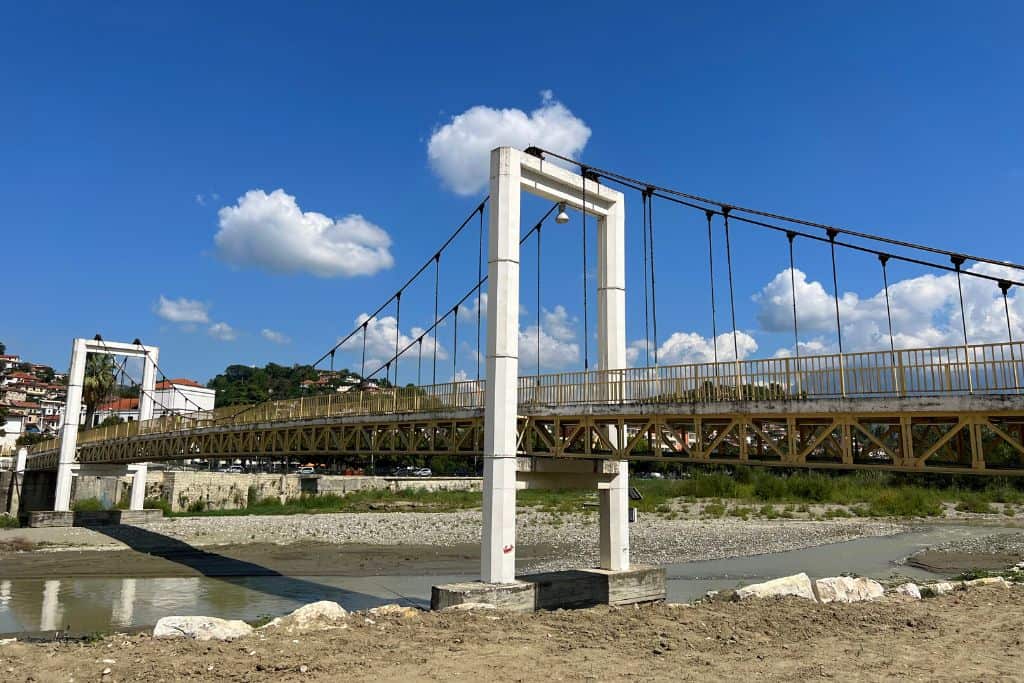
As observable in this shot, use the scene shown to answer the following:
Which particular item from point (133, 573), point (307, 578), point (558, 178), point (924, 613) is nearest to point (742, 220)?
point (558, 178)

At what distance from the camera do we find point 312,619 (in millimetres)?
12523

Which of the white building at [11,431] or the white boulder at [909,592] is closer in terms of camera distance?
the white boulder at [909,592]

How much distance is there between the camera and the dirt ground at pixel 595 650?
9.35m

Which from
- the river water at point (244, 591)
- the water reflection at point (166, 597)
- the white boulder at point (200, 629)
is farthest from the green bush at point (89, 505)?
the white boulder at point (200, 629)

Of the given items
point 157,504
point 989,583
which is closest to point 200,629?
point 989,583

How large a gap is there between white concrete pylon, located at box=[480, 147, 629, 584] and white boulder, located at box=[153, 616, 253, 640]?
583 cm

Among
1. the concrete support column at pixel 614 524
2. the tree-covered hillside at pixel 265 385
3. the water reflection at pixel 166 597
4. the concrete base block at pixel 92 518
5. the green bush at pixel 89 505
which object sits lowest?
the water reflection at pixel 166 597

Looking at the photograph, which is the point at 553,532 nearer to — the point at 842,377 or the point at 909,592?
the point at 909,592

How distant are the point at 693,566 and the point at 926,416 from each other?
22.2 meters

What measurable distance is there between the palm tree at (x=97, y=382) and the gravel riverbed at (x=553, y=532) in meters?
18.7

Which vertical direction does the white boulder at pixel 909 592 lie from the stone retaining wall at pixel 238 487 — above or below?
below

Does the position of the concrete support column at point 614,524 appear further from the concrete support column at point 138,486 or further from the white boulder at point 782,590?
the concrete support column at point 138,486

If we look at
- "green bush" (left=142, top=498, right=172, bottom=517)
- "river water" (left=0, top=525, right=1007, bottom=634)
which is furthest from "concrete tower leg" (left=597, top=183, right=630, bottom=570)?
"green bush" (left=142, top=498, right=172, bottom=517)

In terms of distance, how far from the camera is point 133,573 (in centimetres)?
2814
